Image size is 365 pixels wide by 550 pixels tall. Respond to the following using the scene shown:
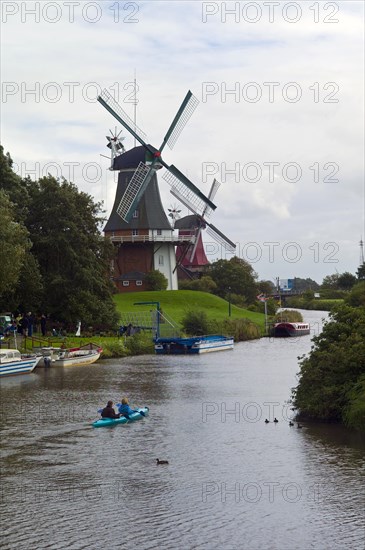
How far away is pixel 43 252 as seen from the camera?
78938 millimetres

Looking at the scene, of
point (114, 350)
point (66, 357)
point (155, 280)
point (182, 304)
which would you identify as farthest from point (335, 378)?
point (155, 280)

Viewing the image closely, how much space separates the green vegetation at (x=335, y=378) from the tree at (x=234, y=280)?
9926 cm

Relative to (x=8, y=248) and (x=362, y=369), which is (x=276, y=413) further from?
(x=8, y=248)

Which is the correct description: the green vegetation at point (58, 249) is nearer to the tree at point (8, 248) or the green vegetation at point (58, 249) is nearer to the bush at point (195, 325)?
the tree at point (8, 248)

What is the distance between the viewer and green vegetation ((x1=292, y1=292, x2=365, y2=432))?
36688mm

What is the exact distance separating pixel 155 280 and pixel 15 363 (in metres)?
58.7

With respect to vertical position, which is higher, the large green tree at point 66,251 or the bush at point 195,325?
the large green tree at point 66,251

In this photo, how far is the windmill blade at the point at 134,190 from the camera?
360 ft

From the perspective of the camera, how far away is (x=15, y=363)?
189 ft

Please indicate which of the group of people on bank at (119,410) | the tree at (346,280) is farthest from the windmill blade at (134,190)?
the tree at (346,280)

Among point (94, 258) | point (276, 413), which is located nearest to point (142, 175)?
point (94, 258)

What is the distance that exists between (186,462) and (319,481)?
4822mm

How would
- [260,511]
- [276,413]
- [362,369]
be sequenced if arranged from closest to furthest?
[260,511] → [362,369] → [276,413]

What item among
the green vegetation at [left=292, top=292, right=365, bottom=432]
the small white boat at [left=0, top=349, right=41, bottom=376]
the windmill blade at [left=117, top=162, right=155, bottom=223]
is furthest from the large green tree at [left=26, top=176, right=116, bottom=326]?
the green vegetation at [left=292, top=292, right=365, bottom=432]
